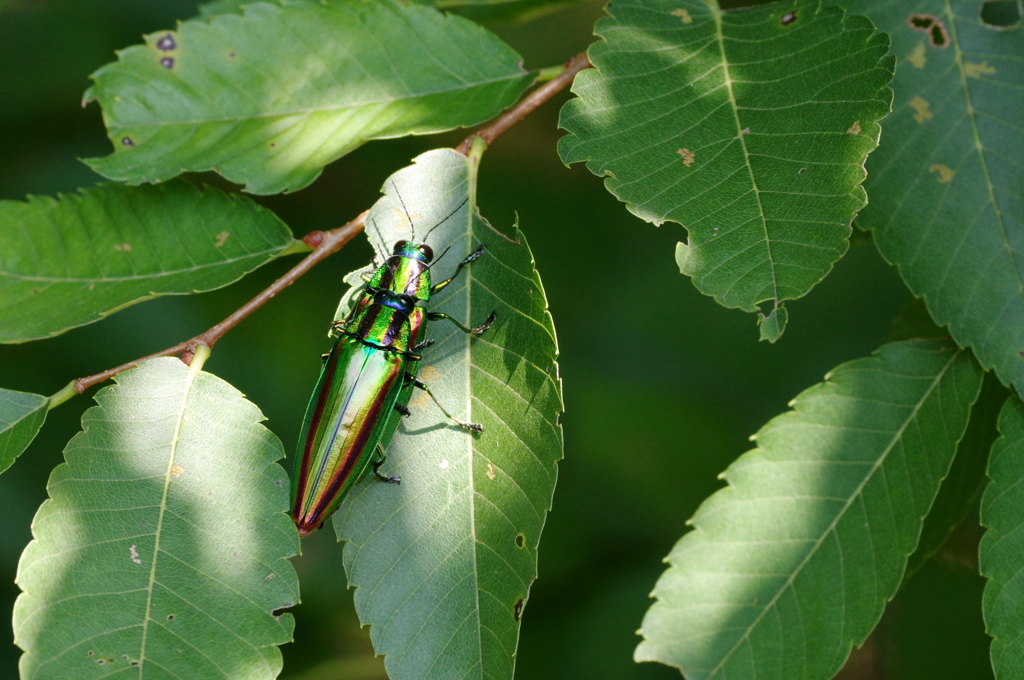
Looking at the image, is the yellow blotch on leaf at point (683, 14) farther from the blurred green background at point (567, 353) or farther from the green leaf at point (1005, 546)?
the blurred green background at point (567, 353)

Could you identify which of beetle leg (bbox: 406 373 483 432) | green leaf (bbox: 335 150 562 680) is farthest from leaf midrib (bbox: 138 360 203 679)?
beetle leg (bbox: 406 373 483 432)

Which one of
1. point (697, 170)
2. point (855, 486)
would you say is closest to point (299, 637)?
point (855, 486)

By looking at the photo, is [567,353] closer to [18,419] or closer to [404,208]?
[404,208]

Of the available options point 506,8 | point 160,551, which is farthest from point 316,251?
point 506,8

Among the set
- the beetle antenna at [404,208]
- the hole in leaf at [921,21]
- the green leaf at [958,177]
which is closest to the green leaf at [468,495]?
the beetle antenna at [404,208]

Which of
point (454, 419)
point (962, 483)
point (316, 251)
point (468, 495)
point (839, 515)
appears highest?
point (316, 251)

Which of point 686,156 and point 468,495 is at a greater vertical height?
point 686,156

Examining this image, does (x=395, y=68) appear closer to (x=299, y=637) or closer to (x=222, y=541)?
(x=222, y=541)
